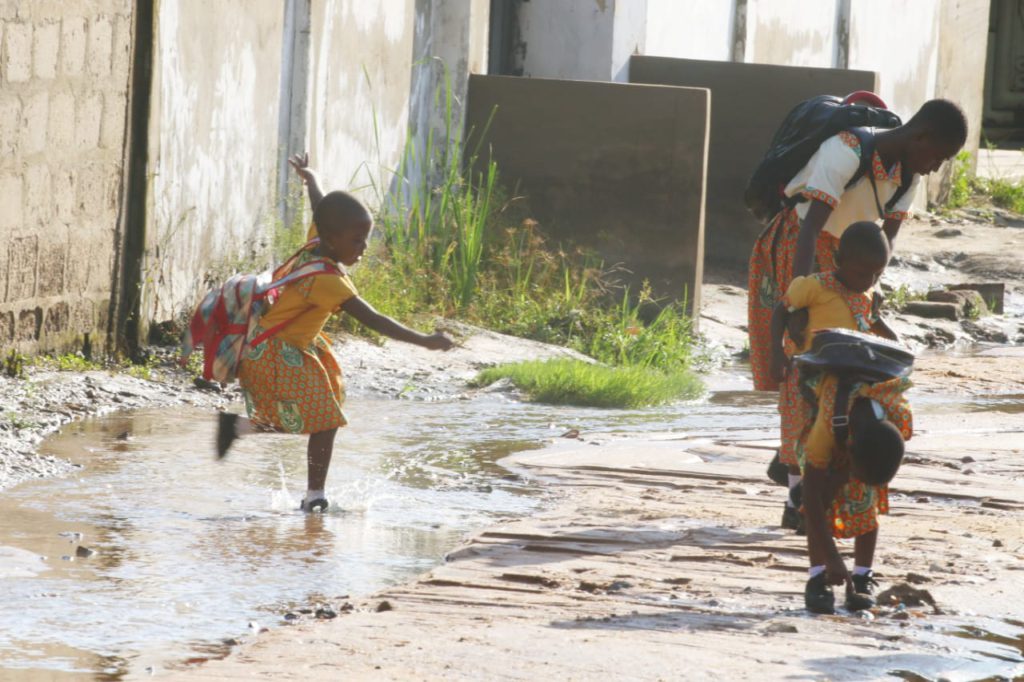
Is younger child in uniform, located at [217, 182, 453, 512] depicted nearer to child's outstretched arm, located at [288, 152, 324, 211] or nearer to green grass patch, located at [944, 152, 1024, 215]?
child's outstretched arm, located at [288, 152, 324, 211]

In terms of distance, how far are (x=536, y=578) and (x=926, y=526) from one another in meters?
1.53

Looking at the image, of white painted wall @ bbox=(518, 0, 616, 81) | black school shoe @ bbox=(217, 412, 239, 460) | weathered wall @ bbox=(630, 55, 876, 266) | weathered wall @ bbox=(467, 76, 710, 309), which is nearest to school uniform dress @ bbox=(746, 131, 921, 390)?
black school shoe @ bbox=(217, 412, 239, 460)

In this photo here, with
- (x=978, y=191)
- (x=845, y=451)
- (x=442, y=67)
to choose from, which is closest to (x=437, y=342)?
(x=845, y=451)

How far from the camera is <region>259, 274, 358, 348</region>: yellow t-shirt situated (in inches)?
217

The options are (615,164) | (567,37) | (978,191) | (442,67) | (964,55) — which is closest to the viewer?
(615,164)

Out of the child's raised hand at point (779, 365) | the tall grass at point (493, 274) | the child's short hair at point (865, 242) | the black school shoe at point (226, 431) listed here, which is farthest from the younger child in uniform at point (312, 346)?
the tall grass at point (493, 274)

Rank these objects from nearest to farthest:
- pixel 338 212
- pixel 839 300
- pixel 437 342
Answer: pixel 839 300 → pixel 437 342 → pixel 338 212

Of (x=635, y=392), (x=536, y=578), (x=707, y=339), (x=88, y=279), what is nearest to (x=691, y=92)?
(x=707, y=339)

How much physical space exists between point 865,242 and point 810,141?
2.70 feet

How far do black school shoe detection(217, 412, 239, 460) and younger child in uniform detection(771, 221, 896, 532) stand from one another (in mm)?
1816

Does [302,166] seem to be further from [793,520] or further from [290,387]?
[793,520]

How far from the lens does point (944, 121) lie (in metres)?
5.25

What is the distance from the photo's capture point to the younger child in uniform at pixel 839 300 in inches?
187

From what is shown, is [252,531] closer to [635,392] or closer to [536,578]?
[536,578]
